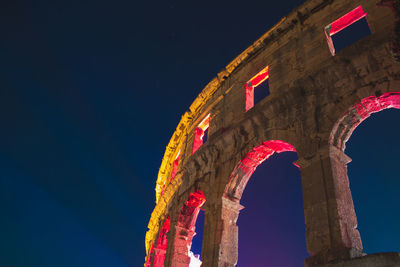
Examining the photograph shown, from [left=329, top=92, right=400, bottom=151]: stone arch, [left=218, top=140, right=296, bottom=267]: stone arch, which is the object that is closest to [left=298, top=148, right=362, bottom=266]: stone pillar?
[left=329, top=92, right=400, bottom=151]: stone arch

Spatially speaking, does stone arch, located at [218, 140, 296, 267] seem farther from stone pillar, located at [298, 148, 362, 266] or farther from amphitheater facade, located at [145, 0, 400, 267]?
stone pillar, located at [298, 148, 362, 266]

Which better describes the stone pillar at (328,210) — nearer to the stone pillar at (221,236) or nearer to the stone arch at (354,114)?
the stone arch at (354,114)

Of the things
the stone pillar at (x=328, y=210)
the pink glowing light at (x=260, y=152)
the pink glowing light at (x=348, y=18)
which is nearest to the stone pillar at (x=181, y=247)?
the pink glowing light at (x=260, y=152)

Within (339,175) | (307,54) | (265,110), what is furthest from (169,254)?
(307,54)

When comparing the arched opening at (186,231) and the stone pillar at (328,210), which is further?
the arched opening at (186,231)

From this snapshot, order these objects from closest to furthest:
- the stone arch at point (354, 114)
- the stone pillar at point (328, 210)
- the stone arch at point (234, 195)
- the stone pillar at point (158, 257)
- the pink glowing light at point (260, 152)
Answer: the stone pillar at point (328, 210)
the stone arch at point (354, 114)
the stone arch at point (234, 195)
the pink glowing light at point (260, 152)
the stone pillar at point (158, 257)

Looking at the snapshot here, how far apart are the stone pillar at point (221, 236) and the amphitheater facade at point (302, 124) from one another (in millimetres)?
24

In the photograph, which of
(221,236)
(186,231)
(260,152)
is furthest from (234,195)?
(186,231)

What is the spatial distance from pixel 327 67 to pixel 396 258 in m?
4.15

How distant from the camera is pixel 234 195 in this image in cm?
796

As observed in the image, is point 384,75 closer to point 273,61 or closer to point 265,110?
point 265,110

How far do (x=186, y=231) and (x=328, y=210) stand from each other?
5540 millimetres

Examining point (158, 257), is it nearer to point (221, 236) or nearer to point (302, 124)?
point (221, 236)

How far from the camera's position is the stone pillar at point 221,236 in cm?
690
